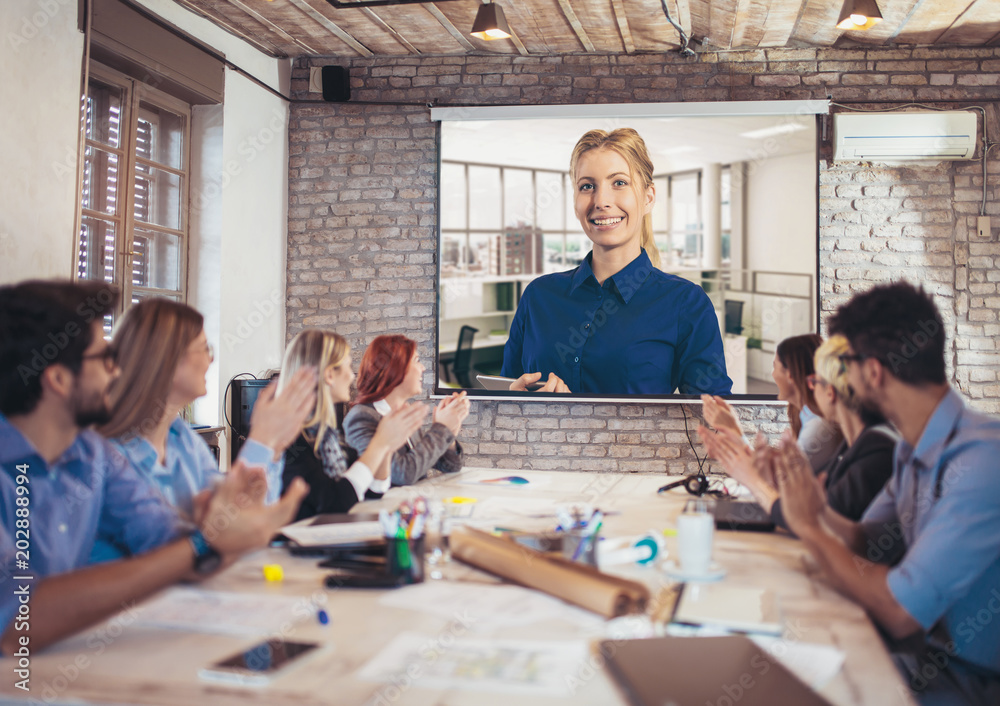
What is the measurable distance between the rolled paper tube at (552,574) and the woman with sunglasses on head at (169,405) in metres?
0.54

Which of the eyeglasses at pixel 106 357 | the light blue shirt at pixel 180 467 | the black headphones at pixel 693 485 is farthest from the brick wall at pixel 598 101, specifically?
the eyeglasses at pixel 106 357

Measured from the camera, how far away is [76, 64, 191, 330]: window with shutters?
12.0ft

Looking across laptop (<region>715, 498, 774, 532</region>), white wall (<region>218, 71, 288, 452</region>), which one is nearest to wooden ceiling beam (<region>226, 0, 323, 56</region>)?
white wall (<region>218, 71, 288, 452</region>)

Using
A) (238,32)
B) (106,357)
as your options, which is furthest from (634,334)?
A: (106,357)

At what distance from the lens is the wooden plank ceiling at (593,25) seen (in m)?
4.12

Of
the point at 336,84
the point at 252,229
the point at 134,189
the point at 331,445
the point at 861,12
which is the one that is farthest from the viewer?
the point at 336,84

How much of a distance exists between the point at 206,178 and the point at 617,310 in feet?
7.77

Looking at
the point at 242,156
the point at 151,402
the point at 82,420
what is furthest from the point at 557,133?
the point at 82,420

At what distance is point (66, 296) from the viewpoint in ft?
4.74

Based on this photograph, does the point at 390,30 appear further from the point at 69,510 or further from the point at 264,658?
the point at 264,658

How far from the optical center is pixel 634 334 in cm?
448

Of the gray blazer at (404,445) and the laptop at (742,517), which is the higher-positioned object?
the gray blazer at (404,445)

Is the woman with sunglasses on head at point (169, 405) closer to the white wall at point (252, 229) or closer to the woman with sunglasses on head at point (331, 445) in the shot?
the woman with sunglasses on head at point (331, 445)

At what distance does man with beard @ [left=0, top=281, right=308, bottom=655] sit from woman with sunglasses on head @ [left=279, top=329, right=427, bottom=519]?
0.65 meters
